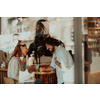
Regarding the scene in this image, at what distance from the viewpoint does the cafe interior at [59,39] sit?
259 cm

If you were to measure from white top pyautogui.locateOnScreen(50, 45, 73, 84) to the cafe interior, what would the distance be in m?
0.07

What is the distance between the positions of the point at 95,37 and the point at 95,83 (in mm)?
1000

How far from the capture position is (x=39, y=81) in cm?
264

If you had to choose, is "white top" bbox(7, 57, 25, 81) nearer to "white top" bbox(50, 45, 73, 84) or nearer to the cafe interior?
the cafe interior

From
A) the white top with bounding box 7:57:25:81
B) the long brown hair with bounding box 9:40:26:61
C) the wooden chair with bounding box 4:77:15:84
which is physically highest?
the long brown hair with bounding box 9:40:26:61

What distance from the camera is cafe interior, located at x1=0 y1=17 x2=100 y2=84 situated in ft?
8.49

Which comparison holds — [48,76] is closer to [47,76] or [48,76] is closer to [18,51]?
[47,76]

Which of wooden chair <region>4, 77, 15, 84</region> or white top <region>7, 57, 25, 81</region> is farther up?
white top <region>7, 57, 25, 81</region>

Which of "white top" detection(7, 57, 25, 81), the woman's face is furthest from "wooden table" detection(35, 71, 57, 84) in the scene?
the woman's face

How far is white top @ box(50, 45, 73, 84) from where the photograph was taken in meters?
2.61

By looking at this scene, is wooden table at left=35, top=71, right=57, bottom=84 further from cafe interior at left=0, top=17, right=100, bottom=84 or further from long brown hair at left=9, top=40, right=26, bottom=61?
long brown hair at left=9, top=40, right=26, bottom=61

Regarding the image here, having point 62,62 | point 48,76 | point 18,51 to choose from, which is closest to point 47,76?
point 48,76
